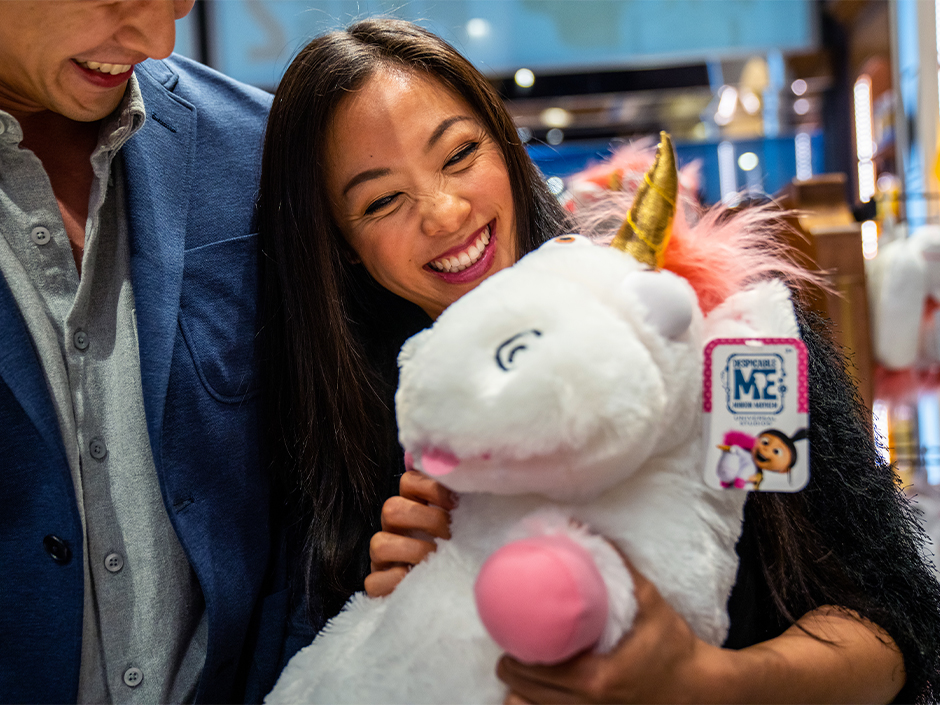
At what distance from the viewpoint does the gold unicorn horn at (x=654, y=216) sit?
79cm

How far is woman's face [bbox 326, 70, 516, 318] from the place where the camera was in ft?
3.76

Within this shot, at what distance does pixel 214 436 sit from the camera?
1.15 m

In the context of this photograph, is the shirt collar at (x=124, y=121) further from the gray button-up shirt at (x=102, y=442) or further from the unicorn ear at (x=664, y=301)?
the unicorn ear at (x=664, y=301)

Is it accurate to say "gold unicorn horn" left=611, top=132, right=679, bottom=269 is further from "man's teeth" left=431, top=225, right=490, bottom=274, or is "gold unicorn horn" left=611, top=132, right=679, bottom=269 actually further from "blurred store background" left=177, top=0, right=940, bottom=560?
"blurred store background" left=177, top=0, right=940, bottom=560

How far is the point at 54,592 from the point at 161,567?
14 centimetres

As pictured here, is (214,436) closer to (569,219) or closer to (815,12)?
(569,219)

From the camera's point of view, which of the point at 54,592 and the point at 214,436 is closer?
the point at 54,592

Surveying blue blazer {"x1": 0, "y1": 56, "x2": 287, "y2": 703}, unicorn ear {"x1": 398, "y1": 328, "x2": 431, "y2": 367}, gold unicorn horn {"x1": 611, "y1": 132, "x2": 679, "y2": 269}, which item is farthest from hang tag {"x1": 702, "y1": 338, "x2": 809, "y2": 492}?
blue blazer {"x1": 0, "y1": 56, "x2": 287, "y2": 703}

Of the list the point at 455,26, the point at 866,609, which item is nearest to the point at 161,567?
the point at 866,609

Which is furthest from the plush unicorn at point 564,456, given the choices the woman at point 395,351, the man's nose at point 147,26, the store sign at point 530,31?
the store sign at point 530,31


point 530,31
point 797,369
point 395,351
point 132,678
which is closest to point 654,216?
point 797,369

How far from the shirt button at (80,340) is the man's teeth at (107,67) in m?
0.36

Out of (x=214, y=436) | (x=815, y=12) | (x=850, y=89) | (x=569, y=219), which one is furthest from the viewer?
(x=850, y=89)

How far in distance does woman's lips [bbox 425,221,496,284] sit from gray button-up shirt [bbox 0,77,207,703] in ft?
1.45
